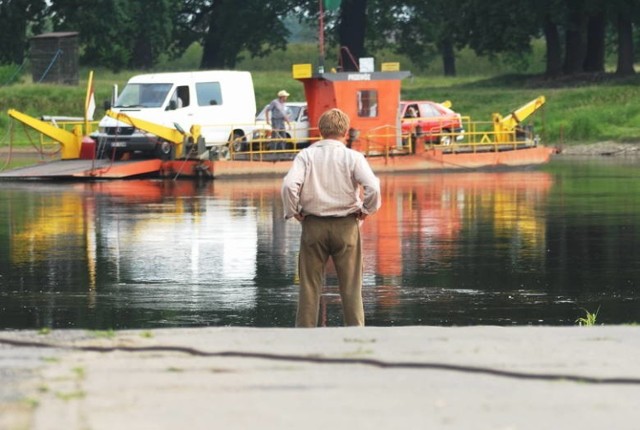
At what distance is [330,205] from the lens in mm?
11062

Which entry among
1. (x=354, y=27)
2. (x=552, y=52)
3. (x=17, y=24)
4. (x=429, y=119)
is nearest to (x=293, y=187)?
(x=429, y=119)

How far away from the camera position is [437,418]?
706 cm

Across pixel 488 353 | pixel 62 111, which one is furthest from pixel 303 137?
pixel 488 353

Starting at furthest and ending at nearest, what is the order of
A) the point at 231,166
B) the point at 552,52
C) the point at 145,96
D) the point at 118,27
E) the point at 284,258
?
the point at 118,27 → the point at 552,52 → the point at 145,96 → the point at 231,166 → the point at 284,258

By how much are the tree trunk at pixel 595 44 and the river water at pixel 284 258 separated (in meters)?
35.9

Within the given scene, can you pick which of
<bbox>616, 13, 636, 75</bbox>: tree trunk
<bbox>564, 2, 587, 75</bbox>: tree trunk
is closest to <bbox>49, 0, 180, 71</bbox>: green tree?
<bbox>564, 2, 587, 75</bbox>: tree trunk

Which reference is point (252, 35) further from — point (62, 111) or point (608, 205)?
point (608, 205)

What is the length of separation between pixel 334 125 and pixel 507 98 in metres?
50.5

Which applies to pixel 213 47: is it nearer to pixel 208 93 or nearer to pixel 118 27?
pixel 118 27

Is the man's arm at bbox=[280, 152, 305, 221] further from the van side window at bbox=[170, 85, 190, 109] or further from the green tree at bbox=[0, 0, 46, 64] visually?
the green tree at bbox=[0, 0, 46, 64]

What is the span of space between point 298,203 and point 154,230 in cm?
1163

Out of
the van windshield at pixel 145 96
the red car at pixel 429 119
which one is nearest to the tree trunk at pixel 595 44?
the red car at pixel 429 119

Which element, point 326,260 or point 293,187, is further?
point 326,260

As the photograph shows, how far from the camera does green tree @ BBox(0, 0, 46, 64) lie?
75.8 metres
